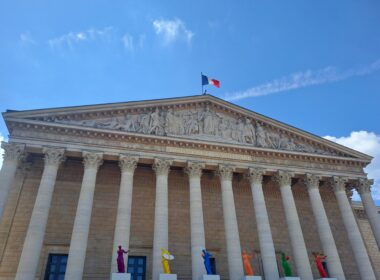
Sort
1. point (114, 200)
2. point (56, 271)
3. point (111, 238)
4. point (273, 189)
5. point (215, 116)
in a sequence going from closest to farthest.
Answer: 1. point (56, 271)
2. point (111, 238)
3. point (114, 200)
4. point (215, 116)
5. point (273, 189)

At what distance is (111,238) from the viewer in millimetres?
17828

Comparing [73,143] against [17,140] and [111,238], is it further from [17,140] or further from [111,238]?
[111,238]

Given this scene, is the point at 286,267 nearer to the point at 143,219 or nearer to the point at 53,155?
the point at 143,219

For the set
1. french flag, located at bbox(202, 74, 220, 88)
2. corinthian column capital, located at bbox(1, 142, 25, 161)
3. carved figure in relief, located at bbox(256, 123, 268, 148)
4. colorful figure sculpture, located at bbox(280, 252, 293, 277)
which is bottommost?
colorful figure sculpture, located at bbox(280, 252, 293, 277)

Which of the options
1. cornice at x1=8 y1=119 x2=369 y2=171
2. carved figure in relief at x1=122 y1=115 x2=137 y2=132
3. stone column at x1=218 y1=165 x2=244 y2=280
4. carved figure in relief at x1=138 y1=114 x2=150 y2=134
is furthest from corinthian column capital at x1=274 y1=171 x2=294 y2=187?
carved figure in relief at x1=122 y1=115 x2=137 y2=132

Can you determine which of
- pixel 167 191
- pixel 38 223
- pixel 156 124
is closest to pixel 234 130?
pixel 156 124

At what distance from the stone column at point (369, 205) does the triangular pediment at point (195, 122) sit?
6.29 ft

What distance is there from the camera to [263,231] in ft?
56.5

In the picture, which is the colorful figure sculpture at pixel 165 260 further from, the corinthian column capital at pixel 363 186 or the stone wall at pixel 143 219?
the corinthian column capital at pixel 363 186

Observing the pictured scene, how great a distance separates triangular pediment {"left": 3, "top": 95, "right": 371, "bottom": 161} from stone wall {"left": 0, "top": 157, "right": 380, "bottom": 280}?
3013mm

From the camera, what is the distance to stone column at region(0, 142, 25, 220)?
49.2 ft

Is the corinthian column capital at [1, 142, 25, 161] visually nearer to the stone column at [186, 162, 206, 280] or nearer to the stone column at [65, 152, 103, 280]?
the stone column at [65, 152, 103, 280]

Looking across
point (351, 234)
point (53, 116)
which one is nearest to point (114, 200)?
point (53, 116)

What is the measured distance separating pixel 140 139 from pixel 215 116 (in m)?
5.48
